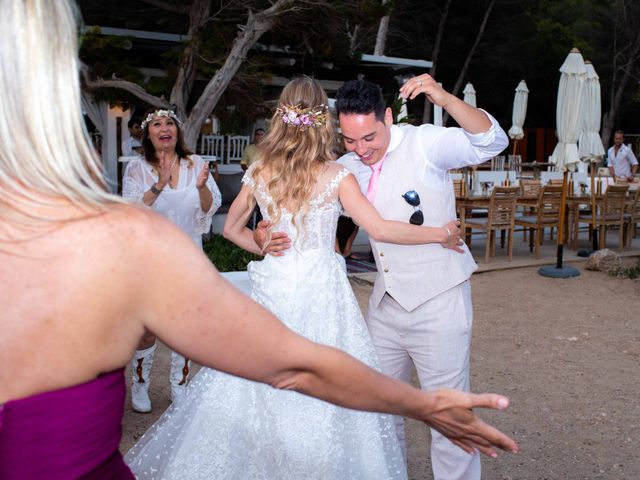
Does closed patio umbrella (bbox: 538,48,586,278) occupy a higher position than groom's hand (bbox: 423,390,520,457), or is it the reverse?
closed patio umbrella (bbox: 538,48,586,278)

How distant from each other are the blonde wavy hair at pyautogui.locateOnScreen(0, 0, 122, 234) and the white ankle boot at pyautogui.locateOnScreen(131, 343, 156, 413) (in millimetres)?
4184

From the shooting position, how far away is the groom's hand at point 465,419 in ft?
5.30

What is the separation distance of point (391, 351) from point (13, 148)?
2.87 metres

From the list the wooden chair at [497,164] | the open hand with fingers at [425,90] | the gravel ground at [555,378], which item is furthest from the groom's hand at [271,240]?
the wooden chair at [497,164]

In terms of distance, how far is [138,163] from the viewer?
560 centimetres

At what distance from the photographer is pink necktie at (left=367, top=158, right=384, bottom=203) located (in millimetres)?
3785

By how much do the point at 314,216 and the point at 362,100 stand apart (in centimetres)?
73

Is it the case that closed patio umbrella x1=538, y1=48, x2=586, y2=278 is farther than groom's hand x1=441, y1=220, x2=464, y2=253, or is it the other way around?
closed patio umbrella x1=538, y1=48, x2=586, y2=278

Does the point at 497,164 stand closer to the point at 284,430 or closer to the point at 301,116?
the point at 301,116

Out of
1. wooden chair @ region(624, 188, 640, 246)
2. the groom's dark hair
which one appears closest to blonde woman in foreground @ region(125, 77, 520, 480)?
the groom's dark hair

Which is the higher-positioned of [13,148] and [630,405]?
[13,148]

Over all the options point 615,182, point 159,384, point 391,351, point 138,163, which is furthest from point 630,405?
point 615,182

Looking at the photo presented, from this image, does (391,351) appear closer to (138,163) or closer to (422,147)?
(422,147)

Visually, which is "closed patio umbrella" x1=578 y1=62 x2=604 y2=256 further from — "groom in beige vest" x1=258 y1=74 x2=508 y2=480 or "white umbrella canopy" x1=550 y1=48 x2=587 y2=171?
"groom in beige vest" x1=258 y1=74 x2=508 y2=480
